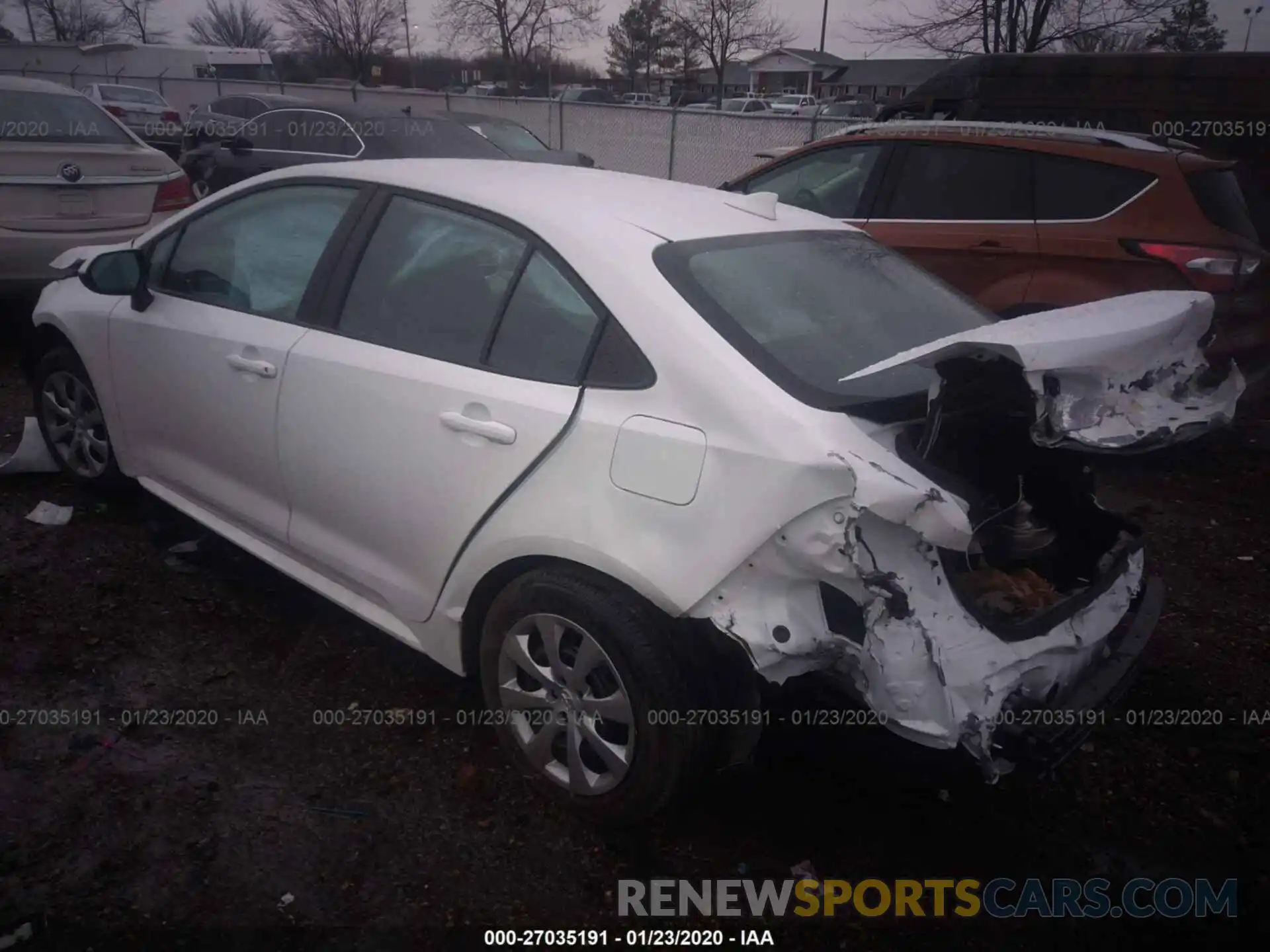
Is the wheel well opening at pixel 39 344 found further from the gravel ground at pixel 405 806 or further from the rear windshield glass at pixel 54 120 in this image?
the rear windshield glass at pixel 54 120

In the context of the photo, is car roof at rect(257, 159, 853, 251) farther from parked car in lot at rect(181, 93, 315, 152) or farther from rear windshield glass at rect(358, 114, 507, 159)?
parked car in lot at rect(181, 93, 315, 152)

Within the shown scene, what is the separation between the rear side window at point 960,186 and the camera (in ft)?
18.2

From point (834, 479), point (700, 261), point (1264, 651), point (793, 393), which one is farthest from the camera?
point (1264, 651)

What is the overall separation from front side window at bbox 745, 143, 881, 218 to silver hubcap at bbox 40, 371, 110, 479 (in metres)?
4.17

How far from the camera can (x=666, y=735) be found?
2.30 meters

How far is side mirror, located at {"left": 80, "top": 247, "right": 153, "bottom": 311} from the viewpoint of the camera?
3.54 meters

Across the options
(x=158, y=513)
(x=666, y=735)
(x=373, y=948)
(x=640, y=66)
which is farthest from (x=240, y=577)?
(x=640, y=66)

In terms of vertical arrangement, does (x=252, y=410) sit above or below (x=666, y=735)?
above

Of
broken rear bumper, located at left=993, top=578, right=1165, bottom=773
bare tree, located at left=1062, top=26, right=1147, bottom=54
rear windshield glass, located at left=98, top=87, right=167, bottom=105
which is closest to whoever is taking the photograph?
broken rear bumper, located at left=993, top=578, right=1165, bottom=773

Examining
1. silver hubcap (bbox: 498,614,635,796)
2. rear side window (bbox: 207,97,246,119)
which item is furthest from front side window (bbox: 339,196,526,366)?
rear side window (bbox: 207,97,246,119)

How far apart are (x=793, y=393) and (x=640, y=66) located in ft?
172

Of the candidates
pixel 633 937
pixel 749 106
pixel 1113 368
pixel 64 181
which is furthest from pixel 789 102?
pixel 633 937

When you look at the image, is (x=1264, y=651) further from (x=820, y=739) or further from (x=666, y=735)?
(x=666, y=735)

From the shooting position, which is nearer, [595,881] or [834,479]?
[834,479]
